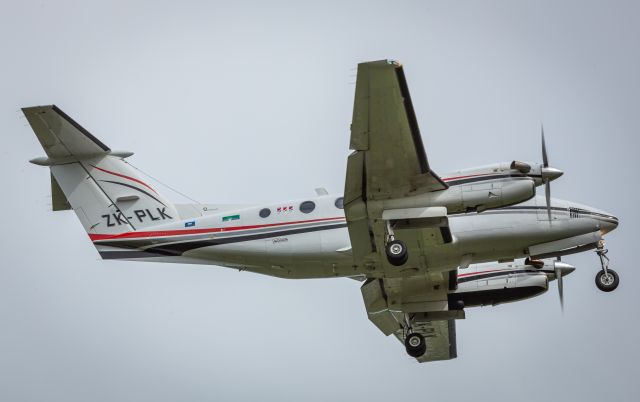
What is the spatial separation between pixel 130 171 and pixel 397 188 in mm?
7807

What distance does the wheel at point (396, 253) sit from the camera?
21422 mm

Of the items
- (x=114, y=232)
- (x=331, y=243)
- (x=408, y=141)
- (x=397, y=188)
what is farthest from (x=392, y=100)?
(x=114, y=232)

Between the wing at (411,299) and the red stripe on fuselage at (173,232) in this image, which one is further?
the wing at (411,299)

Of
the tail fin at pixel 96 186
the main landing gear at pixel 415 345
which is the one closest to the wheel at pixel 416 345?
A: the main landing gear at pixel 415 345

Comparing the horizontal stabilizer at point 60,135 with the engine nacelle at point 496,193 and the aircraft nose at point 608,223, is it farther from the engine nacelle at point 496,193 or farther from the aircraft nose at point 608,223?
the aircraft nose at point 608,223

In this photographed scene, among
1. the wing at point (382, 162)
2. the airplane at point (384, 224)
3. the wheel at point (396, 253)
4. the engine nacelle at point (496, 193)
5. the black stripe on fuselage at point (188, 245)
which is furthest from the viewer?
the black stripe on fuselage at point (188, 245)

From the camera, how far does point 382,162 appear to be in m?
20.9

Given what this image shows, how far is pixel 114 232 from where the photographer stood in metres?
24.4

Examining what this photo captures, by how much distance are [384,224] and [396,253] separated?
32.1 inches

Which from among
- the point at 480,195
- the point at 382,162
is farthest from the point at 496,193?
the point at 382,162

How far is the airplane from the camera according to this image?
69.2 ft

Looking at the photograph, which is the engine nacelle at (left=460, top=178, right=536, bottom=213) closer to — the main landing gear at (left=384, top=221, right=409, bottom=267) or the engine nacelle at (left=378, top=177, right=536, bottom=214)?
the engine nacelle at (left=378, top=177, right=536, bottom=214)

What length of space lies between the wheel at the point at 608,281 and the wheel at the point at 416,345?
4683 millimetres

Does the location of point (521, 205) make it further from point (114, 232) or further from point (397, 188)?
point (114, 232)
